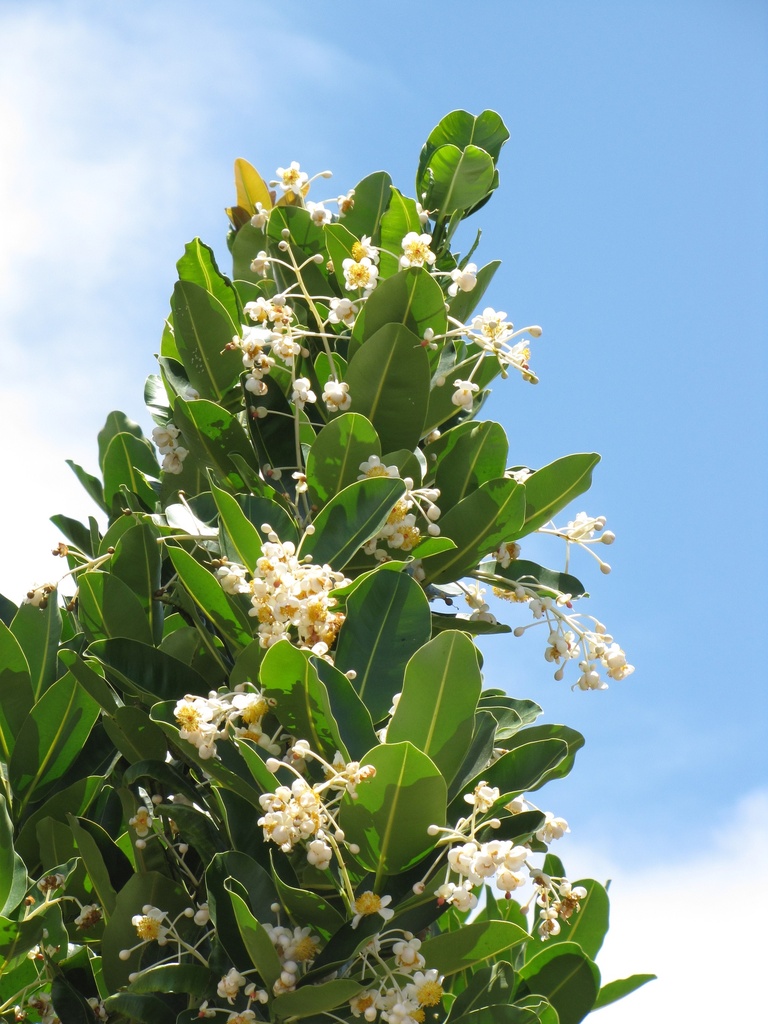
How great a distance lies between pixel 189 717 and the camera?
7.14 feet

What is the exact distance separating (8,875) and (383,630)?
1.03m

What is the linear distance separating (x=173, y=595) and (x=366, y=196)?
4.91ft

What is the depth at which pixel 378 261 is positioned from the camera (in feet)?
10.5

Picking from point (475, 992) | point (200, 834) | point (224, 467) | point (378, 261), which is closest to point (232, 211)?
point (378, 261)

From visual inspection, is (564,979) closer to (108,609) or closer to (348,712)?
(348,712)

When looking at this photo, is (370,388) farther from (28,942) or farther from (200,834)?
(28,942)

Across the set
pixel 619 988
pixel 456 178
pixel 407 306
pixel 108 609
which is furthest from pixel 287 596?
pixel 456 178

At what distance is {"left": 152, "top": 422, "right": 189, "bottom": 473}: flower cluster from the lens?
305cm

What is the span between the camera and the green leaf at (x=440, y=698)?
2.14 meters

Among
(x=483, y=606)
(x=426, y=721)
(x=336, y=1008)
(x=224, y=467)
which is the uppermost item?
(x=224, y=467)

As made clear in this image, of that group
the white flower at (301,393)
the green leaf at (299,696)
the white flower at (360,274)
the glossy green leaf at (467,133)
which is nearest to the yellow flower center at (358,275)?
the white flower at (360,274)

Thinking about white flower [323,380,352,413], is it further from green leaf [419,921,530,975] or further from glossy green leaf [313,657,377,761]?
green leaf [419,921,530,975]

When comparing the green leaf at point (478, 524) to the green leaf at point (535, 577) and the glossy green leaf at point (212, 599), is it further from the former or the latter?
the glossy green leaf at point (212, 599)

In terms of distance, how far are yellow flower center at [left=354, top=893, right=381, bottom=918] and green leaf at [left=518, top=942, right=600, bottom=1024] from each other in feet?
2.50
